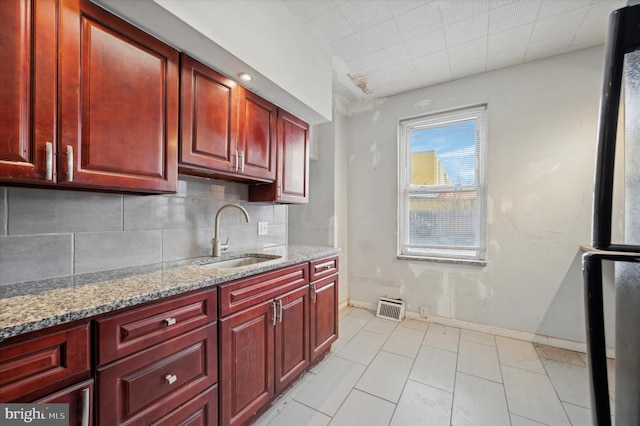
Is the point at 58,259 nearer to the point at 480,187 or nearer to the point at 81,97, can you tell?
the point at 81,97

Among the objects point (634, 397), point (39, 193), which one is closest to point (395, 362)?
point (634, 397)

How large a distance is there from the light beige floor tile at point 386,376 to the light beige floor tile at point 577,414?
949 mm

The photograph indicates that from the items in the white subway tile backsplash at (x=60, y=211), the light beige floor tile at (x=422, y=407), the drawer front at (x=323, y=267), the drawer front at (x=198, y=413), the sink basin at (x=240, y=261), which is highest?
→ the white subway tile backsplash at (x=60, y=211)

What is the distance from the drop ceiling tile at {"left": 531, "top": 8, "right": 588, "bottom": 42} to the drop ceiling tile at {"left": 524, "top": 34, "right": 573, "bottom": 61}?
0.06 meters

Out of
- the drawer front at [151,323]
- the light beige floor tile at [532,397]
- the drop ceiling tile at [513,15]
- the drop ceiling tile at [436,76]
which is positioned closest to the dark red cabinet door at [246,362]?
the drawer front at [151,323]

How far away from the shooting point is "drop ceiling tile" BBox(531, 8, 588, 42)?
6.42ft

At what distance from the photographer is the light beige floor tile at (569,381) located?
1.73 m

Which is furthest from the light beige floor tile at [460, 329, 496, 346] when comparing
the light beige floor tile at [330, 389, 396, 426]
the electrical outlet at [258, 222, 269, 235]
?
the electrical outlet at [258, 222, 269, 235]

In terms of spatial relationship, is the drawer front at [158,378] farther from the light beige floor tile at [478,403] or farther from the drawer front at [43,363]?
the light beige floor tile at [478,403]

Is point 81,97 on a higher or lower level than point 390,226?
higher

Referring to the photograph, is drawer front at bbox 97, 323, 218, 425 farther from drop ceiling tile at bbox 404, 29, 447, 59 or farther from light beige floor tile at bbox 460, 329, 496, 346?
drop ceiling tile at bbox 404, 29, 447, 59

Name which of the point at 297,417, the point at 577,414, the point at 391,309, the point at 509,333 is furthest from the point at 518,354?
the point at 297,417

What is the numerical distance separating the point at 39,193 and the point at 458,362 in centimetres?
295

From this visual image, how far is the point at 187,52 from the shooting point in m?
1.44
